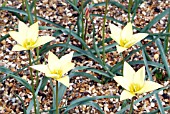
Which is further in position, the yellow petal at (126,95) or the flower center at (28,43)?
the flower center at (28,43)

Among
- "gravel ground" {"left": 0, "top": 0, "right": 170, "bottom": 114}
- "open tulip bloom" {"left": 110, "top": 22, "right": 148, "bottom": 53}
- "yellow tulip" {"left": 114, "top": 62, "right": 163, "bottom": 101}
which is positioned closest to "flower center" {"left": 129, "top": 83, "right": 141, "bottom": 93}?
"yellow tulip" {"left": 114, "top": 62, "right": 163, "bottom": 101}

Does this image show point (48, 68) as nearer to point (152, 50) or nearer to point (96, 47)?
point (96, 47)

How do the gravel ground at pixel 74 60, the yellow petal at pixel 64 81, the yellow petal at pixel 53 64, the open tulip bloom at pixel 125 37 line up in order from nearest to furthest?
the yellow petal at pixel 64 81 → the yellow petal at pixel 53 64 → the open tulip bloom at pixel 125 37 → the gravel ground at pixel 74 60

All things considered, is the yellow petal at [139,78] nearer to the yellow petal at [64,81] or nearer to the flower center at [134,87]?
the flower center at [134,87]

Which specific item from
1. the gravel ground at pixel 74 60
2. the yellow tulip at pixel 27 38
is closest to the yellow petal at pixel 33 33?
the yellow tulip at pixel 27 38

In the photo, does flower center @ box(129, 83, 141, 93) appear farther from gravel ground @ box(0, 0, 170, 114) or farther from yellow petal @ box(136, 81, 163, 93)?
gravel ground @ box(0, 0, 170, 114)

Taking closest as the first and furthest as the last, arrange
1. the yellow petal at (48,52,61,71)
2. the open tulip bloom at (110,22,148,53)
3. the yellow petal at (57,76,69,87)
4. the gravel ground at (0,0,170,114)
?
the yellow petal at (57,76,69,87) → the yellow petal at (48,52,61,71) → the open tulip bloom at (110,22,148,53) → the gravel ground at (0,0,170,114)

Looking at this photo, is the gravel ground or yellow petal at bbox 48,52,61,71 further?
the gravel ground

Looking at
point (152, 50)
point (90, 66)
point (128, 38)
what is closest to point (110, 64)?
point (90, 66)

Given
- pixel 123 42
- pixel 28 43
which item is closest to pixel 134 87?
pixel 123 42
